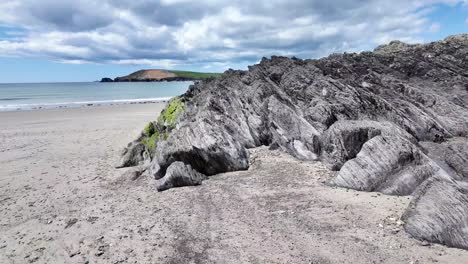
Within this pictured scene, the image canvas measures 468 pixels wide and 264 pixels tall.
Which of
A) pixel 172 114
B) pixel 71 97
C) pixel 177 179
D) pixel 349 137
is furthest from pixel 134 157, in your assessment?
pixel 71 97

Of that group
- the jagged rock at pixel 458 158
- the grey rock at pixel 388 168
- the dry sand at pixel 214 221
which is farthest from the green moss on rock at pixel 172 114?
the jagged rock at pixel 458 158

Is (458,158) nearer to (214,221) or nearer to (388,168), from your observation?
(388,168)

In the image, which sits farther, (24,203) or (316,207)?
(24,203)

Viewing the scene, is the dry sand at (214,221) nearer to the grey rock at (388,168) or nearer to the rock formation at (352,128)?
the grey rock at (388,168)

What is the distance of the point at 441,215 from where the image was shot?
7.00 meters

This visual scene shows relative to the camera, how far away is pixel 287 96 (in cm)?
1678

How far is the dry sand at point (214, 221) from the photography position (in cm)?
718

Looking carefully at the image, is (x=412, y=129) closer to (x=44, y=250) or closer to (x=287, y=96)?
(x=287, y=96)

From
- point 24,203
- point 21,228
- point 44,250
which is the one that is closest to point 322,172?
point 44,250

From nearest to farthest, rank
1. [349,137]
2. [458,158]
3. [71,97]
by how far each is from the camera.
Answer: [458,158] → [349,137] → [71,97]

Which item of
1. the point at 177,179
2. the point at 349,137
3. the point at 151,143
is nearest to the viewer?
the point at 349,137

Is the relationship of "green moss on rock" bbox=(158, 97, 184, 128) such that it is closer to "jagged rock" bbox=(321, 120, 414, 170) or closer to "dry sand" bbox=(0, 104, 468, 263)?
"dry sand" bbox=(0, 104, 468, 263)

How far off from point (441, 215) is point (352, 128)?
4.86 metres

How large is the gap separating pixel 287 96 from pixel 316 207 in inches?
340
